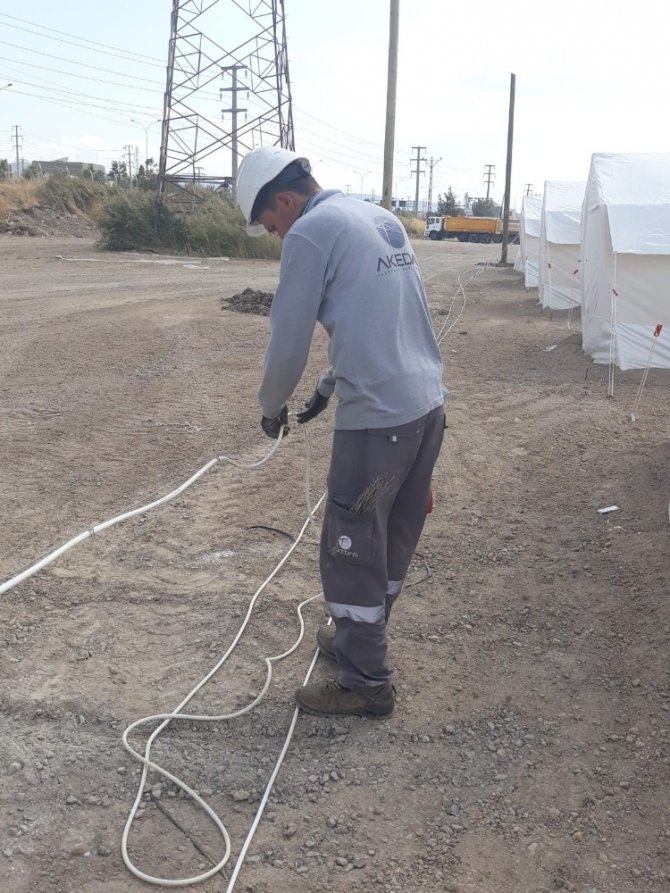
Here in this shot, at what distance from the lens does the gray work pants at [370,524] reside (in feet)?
9.07

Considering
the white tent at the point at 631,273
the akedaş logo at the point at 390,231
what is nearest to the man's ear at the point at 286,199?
the akedaş logo at the point at 390,231

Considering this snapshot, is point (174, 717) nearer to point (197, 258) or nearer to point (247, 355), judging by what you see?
point (247, 355)

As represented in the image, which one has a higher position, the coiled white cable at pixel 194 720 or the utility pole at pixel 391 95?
the utility pole at pixel 391 95

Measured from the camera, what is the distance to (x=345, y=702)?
3039mm

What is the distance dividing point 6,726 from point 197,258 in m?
24.2

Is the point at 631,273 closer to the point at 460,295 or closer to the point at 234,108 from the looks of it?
the point at 460,295

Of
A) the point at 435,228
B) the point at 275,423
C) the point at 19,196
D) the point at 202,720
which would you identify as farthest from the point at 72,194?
the point at 202,720

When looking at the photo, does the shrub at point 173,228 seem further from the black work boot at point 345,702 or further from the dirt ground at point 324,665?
the black work boot at point 345,702

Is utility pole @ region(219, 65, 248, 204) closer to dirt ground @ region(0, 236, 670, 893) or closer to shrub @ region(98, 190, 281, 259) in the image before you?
shrub @ region(98, 190, 281, 259)

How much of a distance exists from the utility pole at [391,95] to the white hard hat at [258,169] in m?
15.8

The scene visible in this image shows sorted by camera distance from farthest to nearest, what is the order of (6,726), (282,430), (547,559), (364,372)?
(547,559) → (282,430) → (6,726) → (364,372)

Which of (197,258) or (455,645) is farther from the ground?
(197,258)

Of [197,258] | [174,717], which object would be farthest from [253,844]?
[197,258]

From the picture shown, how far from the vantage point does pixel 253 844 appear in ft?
7.98
